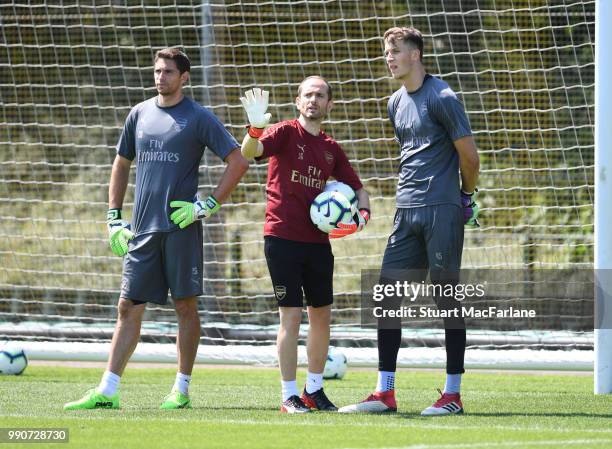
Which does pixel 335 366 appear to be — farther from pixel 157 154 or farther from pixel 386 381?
pixel 157 154

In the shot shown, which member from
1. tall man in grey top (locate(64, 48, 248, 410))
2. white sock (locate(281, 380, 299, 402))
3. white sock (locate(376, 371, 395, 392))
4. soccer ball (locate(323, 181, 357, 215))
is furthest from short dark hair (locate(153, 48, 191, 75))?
white sock (locate(376, 371, 395, 392))

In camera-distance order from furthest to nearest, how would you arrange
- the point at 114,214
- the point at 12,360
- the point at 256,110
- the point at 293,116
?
the point at 293,116 < the point at 12,360 < the point at 114,214 < the point at 256,110

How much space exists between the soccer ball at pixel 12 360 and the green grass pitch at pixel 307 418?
13 centimetres

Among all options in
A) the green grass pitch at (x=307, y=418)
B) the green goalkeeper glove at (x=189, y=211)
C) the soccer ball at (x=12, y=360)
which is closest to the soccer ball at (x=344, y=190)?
the green goalkeeper glove at (x=189, y=211)

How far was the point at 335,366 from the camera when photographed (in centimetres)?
924

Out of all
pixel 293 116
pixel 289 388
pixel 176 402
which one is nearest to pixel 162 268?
pixel 176 402

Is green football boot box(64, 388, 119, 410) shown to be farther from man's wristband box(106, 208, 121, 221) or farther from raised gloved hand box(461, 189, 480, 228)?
raised gloved hand box(461, 189, 480, 228)

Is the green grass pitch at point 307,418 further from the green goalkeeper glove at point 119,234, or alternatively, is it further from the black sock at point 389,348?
the green goalkeeper glove at point 119,234

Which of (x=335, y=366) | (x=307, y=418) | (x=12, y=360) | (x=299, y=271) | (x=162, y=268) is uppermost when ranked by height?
(x=162, y=268)

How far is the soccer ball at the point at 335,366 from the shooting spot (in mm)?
9219

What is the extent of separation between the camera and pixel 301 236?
6.73 meters

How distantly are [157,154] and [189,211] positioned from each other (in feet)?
1.35

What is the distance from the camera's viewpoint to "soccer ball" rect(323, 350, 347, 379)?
30.2 feet

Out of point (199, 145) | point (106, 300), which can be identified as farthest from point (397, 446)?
point (106, 300)
